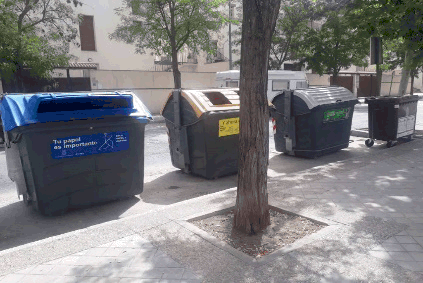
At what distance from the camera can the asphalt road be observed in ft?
14.5

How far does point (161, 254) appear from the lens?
3324 mm

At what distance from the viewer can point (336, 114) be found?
7.98 meters

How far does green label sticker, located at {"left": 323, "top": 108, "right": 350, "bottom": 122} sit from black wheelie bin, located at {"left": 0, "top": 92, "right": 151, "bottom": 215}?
417 cm

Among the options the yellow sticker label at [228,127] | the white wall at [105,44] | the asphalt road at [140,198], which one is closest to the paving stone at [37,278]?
the asphalt road at [140,198]

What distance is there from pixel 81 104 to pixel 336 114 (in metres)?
5.30

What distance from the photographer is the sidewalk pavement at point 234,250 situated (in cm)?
297

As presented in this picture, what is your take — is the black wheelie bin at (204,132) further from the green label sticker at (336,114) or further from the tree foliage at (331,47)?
the tree foliage at (331,47)

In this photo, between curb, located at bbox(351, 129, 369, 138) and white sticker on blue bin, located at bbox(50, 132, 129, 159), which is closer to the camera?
white sticker on blue bin, located at bbox(50, 132, 129, 159)

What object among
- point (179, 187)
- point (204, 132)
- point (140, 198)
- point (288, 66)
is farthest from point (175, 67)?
point (288, 66)

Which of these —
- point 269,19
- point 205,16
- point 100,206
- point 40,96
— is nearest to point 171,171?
point 100,206

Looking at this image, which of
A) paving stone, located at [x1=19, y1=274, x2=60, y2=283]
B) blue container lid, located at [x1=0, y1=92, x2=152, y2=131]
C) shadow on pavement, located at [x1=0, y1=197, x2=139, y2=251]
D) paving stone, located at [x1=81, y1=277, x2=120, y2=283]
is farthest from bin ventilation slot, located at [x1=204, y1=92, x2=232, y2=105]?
paving stone, located at [x1=19, y1=274, x2=60, y2=283]

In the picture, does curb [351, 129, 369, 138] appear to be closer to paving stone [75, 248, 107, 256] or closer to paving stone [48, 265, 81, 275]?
paving stone [75, 248, 107, 256]

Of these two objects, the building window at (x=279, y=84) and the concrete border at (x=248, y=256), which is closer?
the concrete border at (x=248, y=256)

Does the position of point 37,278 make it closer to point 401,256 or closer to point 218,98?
point 401,256
